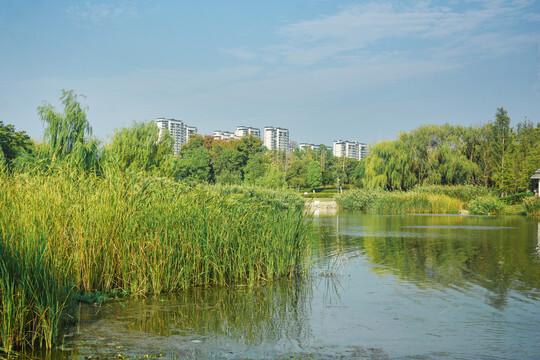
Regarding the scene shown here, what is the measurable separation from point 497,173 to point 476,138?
13.7ft

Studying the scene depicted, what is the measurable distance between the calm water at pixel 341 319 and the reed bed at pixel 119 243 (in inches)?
17.2

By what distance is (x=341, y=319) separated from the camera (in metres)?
6.83

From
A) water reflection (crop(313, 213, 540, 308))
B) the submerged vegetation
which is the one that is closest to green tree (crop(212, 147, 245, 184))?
water reflection (crop(313, 213, 540, 308))

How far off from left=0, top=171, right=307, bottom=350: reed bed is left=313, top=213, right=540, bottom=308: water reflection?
3179 millimetres

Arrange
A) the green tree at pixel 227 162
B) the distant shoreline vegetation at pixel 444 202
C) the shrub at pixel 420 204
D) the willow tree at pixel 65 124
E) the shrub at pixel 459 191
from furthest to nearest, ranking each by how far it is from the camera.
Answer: the green tree at pixel 227 162
the shrub at pixel 459 191
the shrub at pixel 420 204
the distant shoreline vegetation at pixel 444 202
the willow tree at pixel 65 124

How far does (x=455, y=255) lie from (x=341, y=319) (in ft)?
25.5

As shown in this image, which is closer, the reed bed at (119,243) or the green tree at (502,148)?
the reed bed at (119,243)

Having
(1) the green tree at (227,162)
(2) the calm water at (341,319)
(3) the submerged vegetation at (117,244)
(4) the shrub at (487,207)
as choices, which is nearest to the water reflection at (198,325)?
(2) the calm water at (341,319)

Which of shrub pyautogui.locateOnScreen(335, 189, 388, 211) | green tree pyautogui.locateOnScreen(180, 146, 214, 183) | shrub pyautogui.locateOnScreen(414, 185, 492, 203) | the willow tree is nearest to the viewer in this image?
the willow tree

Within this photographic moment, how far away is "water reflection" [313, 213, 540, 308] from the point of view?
9.58 meters

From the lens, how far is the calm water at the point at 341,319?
17.7ft

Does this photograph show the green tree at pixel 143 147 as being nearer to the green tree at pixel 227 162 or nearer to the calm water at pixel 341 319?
the calm water at pixel 341 319

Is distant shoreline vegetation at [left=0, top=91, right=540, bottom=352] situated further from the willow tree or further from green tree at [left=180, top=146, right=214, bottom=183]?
green tree at [left=180, top=146, right=214, bottom=183]

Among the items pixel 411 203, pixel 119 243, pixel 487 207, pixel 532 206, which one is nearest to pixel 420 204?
pixel 411 203
